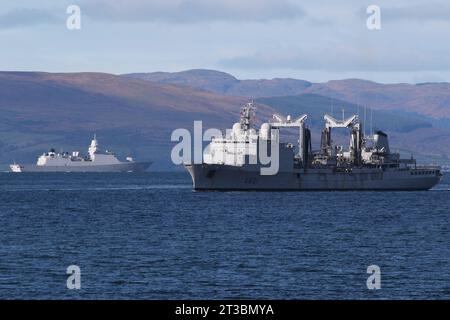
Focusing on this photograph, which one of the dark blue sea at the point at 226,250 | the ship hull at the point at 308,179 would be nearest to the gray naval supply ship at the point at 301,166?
the ship hull at the point at 308,179

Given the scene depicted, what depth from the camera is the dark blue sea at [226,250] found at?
38531mm

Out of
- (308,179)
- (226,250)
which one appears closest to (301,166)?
(308,179)

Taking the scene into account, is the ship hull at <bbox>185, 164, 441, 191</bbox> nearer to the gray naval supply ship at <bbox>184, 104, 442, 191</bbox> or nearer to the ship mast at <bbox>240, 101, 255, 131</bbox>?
the gray naval supply ship at <bbox>184, 104, 442, 191</bbox>

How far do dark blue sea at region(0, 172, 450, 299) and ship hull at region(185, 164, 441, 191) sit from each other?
16846 mm

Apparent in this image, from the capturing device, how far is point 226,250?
53812mm

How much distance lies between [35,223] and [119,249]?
2170 cm

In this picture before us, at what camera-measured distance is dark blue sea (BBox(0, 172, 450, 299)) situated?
3853 cm

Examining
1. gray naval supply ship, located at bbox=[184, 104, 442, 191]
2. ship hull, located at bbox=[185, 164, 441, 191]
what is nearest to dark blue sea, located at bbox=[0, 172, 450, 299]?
gray naval supply ship, located at bbox=[184, 104, 442, 191]

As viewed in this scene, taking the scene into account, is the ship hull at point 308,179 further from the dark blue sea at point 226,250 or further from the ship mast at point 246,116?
the dark blue sea at point 226,250

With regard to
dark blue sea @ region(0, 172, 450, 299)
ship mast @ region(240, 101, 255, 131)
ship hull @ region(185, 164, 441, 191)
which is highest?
ship mast @ region(240, 101, 255, 131)

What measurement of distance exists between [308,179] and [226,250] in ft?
231

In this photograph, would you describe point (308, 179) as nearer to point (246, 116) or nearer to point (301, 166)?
point (301, 166)

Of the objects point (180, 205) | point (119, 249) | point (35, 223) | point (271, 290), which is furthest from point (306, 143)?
point (271, 290)

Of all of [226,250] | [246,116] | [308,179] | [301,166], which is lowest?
[226,250]
